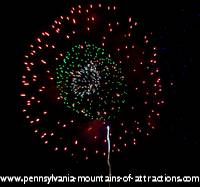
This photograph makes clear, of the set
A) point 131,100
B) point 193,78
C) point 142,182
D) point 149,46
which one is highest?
point 149,46

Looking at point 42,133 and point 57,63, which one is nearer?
point 57,63

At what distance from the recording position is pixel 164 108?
1.72m

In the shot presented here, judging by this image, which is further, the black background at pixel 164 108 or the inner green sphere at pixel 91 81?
the black background at pixel 164 108

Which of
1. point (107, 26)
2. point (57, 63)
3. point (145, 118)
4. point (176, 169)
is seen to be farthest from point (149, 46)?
point (176, 169)

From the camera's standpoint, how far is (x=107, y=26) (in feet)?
5.32

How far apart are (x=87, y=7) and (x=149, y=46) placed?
449 millimetres

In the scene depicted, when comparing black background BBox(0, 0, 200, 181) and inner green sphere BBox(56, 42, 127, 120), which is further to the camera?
black background BBox(0, 0, 200, 181)

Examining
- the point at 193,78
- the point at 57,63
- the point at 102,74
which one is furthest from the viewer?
the point at 193,78

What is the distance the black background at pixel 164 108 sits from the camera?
5.61ft

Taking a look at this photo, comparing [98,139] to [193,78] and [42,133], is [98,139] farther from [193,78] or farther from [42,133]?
[193,78]

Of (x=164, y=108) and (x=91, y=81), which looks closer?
(x=91, y=81)

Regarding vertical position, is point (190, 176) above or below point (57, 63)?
below

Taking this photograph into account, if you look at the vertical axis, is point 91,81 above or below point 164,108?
above

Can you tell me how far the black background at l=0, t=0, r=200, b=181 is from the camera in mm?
1709
